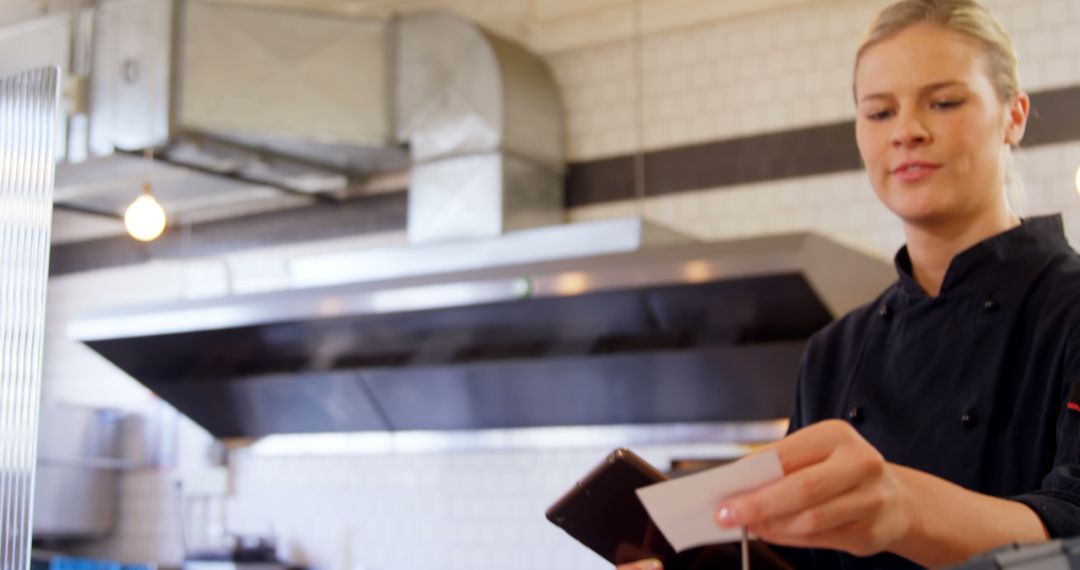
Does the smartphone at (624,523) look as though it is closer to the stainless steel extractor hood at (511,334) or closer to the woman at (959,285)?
the woman at (959,285)

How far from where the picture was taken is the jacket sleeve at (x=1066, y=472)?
1.14 metres

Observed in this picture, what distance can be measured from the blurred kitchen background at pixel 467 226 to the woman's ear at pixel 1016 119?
265 centimetres

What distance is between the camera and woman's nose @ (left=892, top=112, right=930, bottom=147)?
4.73 ft

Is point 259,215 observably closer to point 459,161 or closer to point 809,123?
point 459,161

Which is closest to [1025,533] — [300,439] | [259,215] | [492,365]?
[492,365]

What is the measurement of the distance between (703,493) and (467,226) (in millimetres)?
4539

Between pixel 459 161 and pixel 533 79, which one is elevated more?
pixel 533 79

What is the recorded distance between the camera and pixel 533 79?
5754 mm

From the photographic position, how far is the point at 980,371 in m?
1.47

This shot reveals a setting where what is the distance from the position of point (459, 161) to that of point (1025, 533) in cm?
458

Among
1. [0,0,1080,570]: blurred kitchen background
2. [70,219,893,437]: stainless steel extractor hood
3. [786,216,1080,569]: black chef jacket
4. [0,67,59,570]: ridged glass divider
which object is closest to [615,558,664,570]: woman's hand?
[786,216,1080,569]: black chef jacket

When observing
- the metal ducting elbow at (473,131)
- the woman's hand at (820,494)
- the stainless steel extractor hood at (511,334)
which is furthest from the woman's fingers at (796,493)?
the metal ducting elbow at (473,131)

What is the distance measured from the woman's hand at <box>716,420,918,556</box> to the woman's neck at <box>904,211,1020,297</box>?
0.57 meters

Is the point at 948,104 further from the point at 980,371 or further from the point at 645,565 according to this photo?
the point at 645,565
